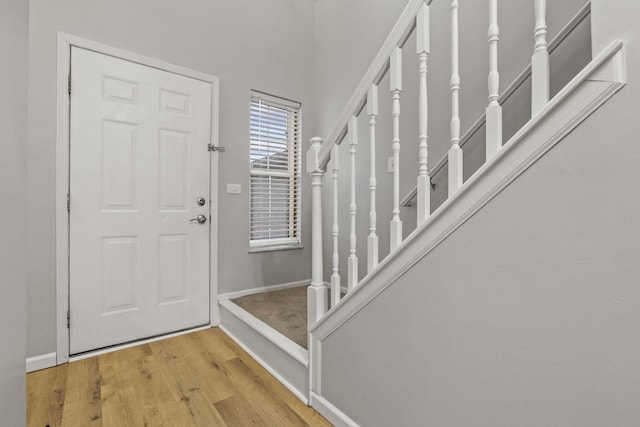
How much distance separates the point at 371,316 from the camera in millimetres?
1210

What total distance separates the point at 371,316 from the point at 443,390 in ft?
1.16

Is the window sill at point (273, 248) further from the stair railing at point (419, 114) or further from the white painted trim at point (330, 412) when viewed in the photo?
the white painted trim at point (330, 412)

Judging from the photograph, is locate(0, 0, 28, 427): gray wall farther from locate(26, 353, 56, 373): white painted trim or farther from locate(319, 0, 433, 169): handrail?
locate(26, 353, 56, 373): white painted trim

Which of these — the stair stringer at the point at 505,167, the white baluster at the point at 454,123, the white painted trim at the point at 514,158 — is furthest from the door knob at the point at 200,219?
the white baluster at the point at 454,123

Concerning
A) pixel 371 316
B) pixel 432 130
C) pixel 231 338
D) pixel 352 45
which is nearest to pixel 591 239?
pixel 371 316

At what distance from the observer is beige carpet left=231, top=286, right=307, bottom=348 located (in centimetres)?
189

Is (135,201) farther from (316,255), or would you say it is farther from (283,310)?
(316,255)

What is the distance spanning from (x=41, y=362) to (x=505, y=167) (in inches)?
106

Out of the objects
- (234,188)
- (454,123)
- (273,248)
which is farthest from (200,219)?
(454,123)

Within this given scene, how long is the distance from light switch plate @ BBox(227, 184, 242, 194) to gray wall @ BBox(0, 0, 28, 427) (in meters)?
2.08

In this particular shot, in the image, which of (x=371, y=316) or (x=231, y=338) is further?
(x=231, y=338)

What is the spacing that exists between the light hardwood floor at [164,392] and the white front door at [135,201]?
29 centimetres

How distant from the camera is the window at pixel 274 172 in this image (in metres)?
2.80

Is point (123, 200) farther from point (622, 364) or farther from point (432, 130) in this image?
point (622, 364)
